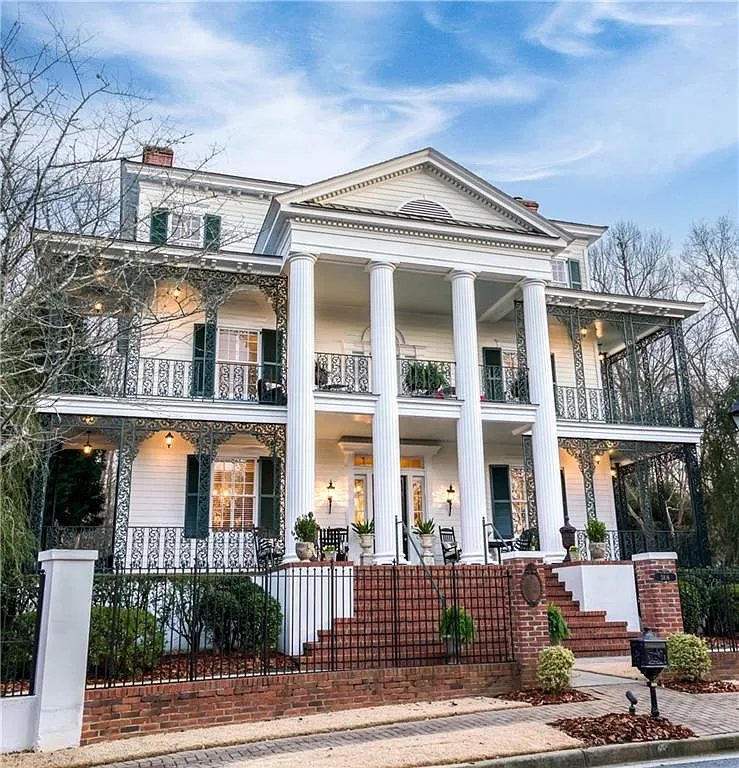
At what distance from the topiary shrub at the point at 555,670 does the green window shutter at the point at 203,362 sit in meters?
9.95

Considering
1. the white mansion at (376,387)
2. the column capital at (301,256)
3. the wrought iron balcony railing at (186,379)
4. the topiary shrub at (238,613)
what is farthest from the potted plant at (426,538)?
the column capital at (301,256)

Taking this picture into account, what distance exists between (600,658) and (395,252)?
A: 9.48 m

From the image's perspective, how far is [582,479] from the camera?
20.3 meters

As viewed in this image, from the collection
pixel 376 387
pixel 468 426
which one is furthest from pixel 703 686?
pixel 376 387

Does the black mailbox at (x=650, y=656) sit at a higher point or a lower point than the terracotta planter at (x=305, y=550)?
lower

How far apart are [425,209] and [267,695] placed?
39.5 ft

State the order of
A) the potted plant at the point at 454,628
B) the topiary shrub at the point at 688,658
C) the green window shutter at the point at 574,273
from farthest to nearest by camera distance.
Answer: the green window shutter at the point at 574,273 < the potted plant at the point at 454,628 < the topiary shrub at the point at 688,658

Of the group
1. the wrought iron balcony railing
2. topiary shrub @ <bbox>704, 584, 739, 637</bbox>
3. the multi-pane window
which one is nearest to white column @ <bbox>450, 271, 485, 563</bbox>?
the wrought iron balcony railing

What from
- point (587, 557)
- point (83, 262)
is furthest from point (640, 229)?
point (83, 262)

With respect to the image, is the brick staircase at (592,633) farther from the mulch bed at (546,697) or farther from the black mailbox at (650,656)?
the black mailbox at (650,656)

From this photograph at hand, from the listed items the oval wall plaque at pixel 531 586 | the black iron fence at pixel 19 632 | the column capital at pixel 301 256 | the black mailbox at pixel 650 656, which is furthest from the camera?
the column capital at pixel 301 256

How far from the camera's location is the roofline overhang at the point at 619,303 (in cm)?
1953

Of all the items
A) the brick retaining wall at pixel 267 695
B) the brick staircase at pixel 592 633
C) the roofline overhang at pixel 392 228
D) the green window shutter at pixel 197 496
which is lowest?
the brick retaining wall at pixel 267 695

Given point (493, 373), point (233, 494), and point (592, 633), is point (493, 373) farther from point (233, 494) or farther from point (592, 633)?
point (592, 633)
